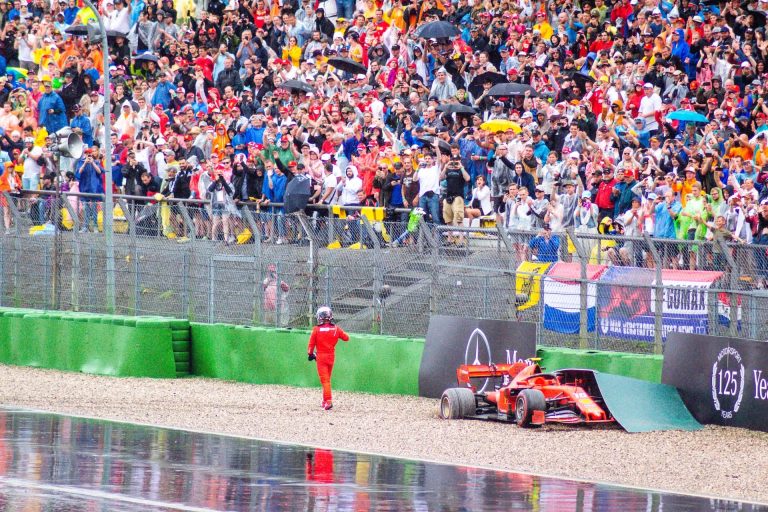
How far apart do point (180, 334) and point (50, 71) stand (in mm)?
14369

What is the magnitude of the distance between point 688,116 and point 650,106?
1407 millimetres

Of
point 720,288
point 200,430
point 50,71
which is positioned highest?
point 50,71

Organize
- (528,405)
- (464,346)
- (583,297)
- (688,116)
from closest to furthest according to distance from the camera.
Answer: (528,405)
(583,297)
(464,346)
(688,116)

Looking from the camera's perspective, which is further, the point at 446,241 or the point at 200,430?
the point at 446,241

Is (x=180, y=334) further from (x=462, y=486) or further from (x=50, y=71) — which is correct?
(x=50, y=71)

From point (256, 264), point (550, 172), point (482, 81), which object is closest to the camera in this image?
point (256, 264)

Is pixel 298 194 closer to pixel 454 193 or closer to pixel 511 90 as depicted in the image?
pixel 454 193

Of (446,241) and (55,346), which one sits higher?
(446,241)

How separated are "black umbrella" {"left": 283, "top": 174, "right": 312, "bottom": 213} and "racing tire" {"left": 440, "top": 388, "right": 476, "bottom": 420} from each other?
8.51 metres

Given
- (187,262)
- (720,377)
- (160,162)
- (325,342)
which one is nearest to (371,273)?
(325,342)

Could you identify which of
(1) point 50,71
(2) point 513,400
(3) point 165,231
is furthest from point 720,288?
(1) point 50,71

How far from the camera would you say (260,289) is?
72.7 ft

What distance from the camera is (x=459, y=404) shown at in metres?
17.5

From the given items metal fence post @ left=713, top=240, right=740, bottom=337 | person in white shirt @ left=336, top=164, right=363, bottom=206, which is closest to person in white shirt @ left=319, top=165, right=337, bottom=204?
person in white shirt @ left=336, top=164, right=363, bottom=206
